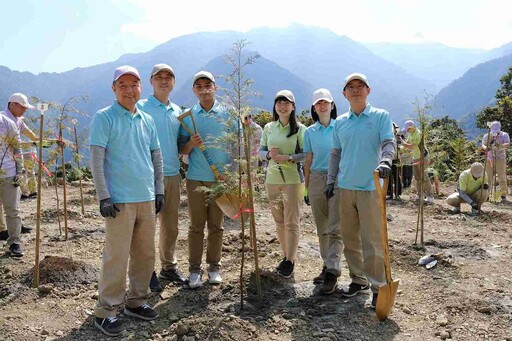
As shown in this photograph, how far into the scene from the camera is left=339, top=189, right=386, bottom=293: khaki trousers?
163 inches

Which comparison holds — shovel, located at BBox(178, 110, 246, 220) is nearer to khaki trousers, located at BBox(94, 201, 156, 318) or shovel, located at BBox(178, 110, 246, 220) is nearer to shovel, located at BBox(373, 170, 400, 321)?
khaki trousers, located at BBox(94, 201, 156, 318)

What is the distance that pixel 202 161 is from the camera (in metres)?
4.72

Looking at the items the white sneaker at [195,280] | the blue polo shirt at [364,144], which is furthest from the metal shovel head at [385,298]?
the white sneaker at [195,280]

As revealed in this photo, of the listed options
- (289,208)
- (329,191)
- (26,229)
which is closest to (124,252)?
(289,208)

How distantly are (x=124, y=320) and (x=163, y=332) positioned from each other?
49cm

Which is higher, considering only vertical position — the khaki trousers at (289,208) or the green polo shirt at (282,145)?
the green polo shirt at (282,145)

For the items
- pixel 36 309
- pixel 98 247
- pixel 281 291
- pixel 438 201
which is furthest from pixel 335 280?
pixel 438 201

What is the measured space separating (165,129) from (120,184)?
1122mm

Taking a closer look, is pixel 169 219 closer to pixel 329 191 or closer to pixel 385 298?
pixel 329 191

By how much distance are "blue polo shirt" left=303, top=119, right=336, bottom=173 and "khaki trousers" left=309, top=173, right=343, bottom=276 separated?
0.10 metres

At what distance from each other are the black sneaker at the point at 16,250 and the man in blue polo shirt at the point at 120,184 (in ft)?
9.28

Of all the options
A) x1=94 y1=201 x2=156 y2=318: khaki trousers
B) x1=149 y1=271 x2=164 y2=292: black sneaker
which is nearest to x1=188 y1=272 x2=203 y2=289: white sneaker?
x1=149 y1=271 x2=164 y2=292: black sneaker

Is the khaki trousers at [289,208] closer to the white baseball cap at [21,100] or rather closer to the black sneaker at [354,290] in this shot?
the black sneaker at [354,290]

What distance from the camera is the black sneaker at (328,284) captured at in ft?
15.3
